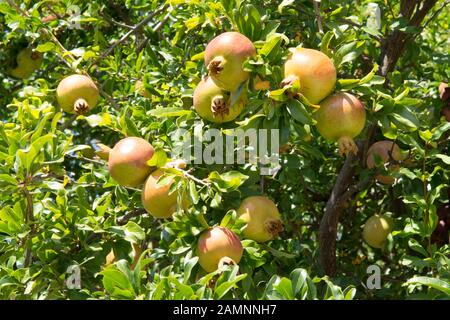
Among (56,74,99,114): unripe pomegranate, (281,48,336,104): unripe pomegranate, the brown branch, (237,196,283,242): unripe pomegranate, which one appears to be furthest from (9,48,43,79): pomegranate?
(281,48,336,104): unripe pomegranate

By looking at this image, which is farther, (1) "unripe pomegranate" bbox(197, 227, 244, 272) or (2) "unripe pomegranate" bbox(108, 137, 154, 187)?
(2) "unripe pomegranate" bbox(108, 137, 154, 187)

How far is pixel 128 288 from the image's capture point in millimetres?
1766

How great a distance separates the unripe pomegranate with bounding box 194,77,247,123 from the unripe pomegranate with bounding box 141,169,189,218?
8.9 inches

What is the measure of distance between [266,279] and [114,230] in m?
0.52

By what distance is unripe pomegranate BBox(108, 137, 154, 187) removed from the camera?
6.68ft

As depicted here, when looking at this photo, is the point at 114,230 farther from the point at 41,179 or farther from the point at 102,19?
the point at 102,19

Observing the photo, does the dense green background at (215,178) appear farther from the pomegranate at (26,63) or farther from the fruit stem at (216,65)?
the pomegranate at (26,63)

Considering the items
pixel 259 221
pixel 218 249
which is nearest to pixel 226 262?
pixel 218 249

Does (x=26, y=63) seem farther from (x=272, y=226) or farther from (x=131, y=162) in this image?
(x=272, y=226)

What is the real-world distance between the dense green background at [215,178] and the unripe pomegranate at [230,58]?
0.04 meters

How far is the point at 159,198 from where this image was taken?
2004 millimetres

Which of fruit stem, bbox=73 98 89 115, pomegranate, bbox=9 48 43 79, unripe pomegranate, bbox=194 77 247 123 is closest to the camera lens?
unripe pomegranate, bbox=194 77 247 123

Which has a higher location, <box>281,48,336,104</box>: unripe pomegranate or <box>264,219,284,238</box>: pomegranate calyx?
<box>281,48,336,104</box>: unripe pomegranate

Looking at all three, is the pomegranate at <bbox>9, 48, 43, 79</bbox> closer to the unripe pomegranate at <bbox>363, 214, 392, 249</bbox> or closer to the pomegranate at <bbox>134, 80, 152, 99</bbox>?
the pomegranate at <bbox>134, 80, 152, 99</bbox>
